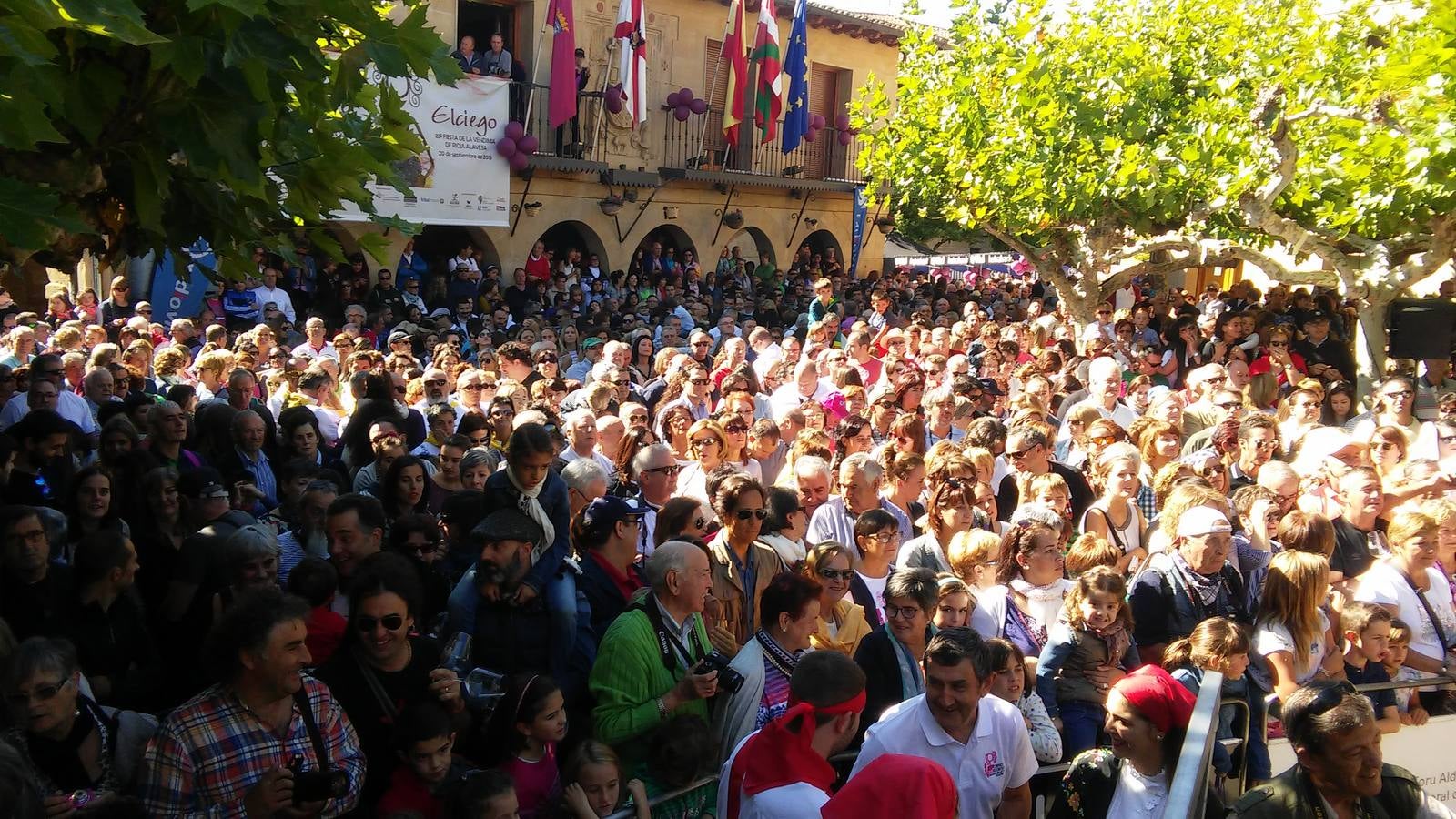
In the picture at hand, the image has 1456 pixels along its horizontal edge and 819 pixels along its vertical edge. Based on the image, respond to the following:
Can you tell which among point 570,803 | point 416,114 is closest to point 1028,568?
point 570,803

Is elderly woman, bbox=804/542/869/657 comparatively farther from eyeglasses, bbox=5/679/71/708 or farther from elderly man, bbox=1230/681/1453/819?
eyeglasses, bbox=5/679/71/708

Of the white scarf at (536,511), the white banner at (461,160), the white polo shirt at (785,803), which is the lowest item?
the white polo shirt at (785,803)

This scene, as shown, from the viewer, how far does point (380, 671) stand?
12.7ft

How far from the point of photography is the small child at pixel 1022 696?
4.26 m

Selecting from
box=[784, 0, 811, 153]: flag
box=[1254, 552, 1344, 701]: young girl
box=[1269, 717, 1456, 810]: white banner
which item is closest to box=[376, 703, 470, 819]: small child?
box=[1254, 552, 1344, 701]: young girl

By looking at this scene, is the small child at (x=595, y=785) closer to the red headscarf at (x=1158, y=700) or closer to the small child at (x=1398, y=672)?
the red headscarf at (x=1158, y=700)

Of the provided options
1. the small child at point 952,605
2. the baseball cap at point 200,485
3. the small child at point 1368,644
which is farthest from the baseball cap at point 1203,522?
the baseball cap at point 200,485

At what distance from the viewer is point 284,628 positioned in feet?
11.4

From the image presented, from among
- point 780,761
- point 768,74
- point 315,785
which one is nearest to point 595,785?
point 780,761

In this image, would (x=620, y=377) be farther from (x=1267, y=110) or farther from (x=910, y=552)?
(x=1267, y=110)

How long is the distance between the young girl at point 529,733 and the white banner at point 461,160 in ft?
43.9

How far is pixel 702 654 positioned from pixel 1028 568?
1558 millimetres

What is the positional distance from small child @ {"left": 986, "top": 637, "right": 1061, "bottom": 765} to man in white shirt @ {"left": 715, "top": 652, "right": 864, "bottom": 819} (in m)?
0.83

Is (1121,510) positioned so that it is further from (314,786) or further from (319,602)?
(314,786)
